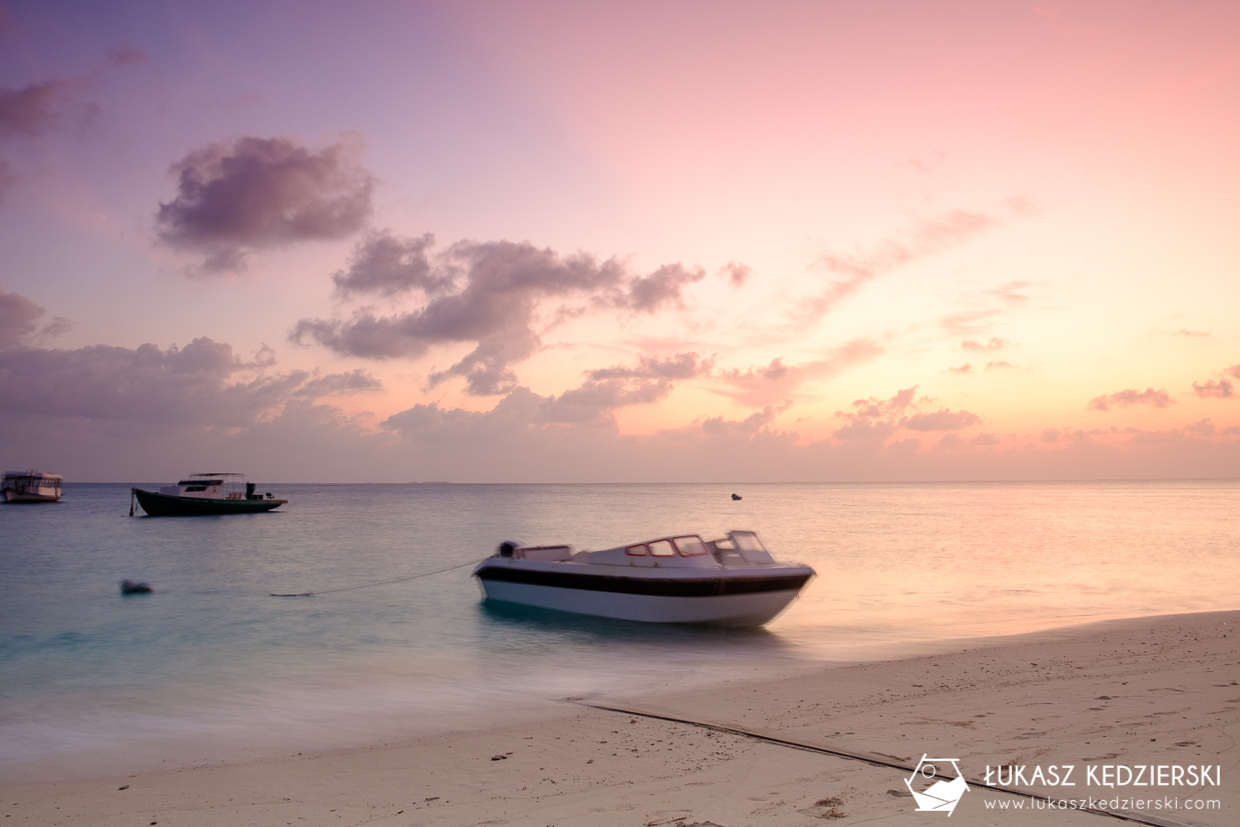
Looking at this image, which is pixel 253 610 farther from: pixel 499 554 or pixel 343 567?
pixel 343 567

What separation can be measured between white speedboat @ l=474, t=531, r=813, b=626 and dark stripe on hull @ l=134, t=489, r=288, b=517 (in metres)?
64.2

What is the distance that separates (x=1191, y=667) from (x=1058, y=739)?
225 inches

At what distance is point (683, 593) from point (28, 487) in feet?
428

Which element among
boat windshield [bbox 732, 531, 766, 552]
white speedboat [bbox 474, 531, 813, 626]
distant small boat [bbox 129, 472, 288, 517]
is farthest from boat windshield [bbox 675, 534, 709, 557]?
distant small boat [bbox 129, 472, 288, 517]

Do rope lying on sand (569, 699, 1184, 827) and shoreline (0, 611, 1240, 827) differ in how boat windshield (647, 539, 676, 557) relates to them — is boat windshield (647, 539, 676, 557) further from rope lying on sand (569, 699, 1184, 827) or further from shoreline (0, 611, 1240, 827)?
rope lying on sand (569, 699, 1184, 827)

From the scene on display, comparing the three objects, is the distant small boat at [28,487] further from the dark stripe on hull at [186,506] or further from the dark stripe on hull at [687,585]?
the dark stripe on hull at [687,585]

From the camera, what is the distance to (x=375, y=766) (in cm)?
845

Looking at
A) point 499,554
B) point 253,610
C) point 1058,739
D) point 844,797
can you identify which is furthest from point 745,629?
point 253,610

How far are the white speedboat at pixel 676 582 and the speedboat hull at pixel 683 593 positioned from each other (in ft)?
0.08

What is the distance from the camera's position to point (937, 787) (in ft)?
20.8

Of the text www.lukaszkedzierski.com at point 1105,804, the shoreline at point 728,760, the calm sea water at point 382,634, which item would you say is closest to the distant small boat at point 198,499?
the calm sea water at point 382,634

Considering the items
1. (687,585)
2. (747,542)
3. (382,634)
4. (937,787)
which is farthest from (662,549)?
(937,787)

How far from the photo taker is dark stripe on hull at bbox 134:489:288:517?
73125mm

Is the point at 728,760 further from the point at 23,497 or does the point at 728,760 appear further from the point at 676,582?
the point at 23,497
